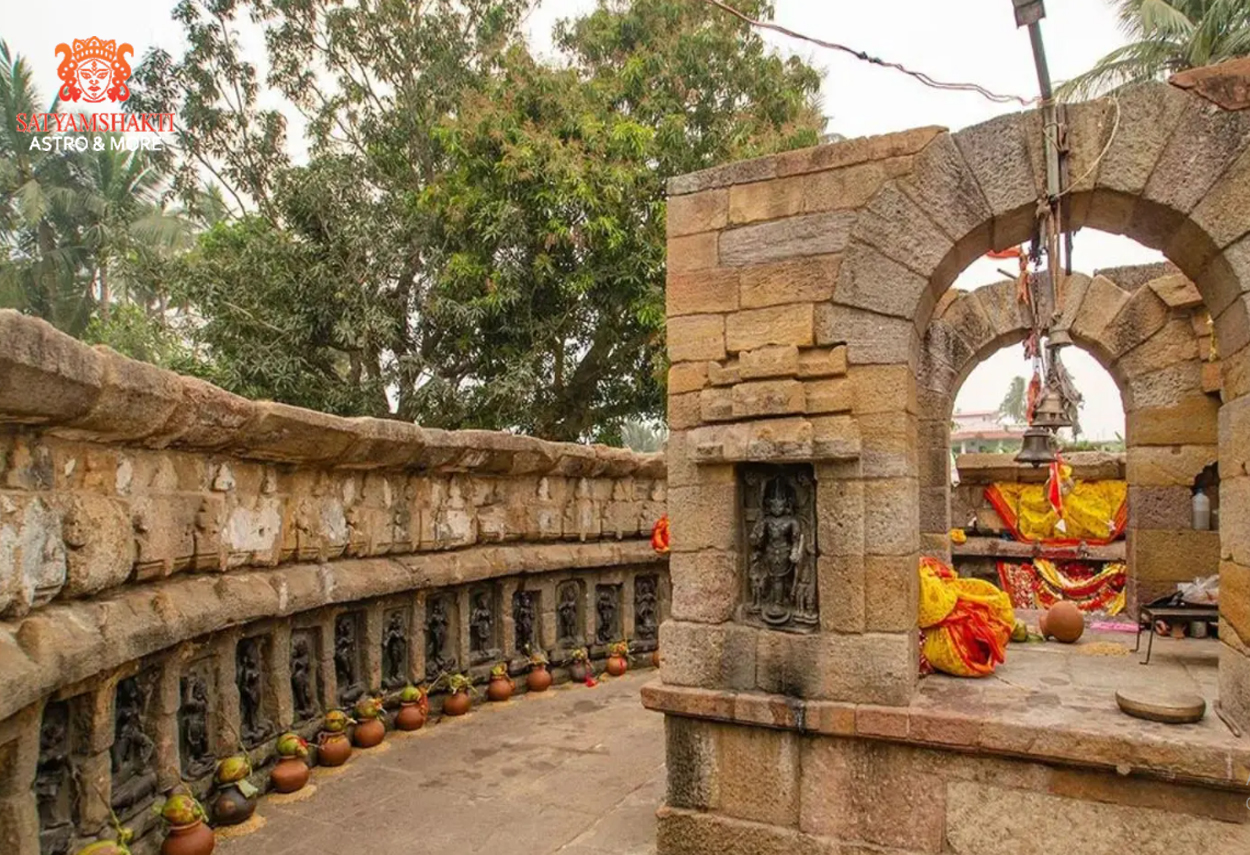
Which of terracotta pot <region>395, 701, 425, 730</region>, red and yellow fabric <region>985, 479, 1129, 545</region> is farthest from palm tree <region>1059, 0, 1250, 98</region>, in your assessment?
terracotta pot <region>395, 701, 425, 730</region>

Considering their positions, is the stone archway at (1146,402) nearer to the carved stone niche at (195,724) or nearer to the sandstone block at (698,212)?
the sandstone block at (698,212)

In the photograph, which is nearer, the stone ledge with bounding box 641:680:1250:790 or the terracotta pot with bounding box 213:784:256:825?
the stone ledge with bounding box 641:680:1250:790

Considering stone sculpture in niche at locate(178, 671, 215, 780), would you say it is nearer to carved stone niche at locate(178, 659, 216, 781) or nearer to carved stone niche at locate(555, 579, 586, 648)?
carved stone niche at locate(178, 659, 216, 781)

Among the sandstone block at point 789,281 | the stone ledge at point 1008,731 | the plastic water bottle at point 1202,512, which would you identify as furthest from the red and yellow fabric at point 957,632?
the plastic water bottle at point 1202,512

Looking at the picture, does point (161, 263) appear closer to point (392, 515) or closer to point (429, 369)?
point (429, 369)

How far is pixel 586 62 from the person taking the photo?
13781 millimetres

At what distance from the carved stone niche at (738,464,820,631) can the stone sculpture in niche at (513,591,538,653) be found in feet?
12.2

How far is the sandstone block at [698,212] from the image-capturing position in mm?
4266

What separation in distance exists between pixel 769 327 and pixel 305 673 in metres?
3.63

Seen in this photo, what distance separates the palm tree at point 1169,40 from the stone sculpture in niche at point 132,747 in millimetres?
17565

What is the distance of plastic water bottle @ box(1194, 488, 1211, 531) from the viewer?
6.57 m

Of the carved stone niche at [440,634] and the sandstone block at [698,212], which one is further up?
the sandstone block at [698,212]

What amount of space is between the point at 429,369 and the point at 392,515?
660 centimetres

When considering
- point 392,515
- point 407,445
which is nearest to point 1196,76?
point 407,445
